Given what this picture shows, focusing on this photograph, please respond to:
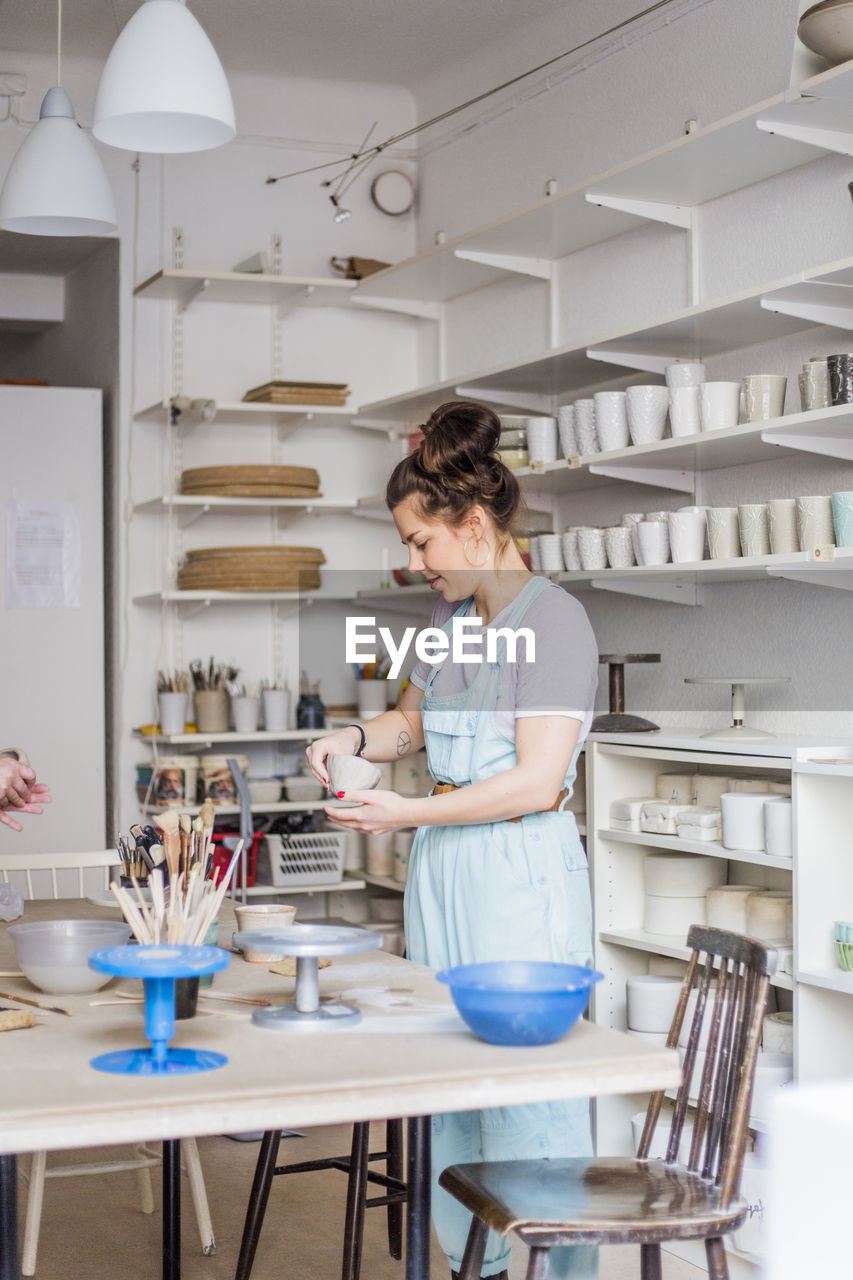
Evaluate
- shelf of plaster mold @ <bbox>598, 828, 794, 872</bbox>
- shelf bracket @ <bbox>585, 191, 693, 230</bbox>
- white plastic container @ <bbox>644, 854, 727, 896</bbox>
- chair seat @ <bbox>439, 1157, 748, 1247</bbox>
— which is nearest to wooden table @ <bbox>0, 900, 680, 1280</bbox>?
chair seat @ <bbox>439, 1157, 748, 1247</bbox>

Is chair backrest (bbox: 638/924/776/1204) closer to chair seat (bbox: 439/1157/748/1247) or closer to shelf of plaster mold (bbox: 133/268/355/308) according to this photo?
chair seat (bbox: 439/1157/748/1247)

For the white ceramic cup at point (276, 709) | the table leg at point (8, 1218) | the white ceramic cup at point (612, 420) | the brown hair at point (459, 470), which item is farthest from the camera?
the white ceramic cup at point (276, 709)

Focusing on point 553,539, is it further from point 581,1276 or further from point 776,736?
point 581,1276

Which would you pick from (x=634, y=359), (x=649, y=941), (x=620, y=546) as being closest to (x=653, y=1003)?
(x=649, y=941)

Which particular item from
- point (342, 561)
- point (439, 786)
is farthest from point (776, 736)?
point (342, 561)

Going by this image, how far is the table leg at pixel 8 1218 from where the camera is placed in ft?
5.78

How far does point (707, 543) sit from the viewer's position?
3.32 metres

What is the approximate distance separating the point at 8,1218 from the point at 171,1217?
85 cm

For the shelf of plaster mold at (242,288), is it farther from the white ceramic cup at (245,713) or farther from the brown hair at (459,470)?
the brown hair at (459,470)

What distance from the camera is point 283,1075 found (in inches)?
62.0

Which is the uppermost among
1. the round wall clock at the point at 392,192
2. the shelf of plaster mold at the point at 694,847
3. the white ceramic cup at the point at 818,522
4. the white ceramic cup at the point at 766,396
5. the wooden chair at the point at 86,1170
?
the round wall clock at the point at 392,192

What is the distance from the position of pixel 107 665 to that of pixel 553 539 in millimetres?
1941

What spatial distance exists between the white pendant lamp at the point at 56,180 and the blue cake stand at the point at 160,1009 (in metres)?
1.90

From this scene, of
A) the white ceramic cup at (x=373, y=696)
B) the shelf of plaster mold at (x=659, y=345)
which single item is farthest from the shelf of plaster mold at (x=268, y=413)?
the white ceramic cup at (x=373, y=696)
